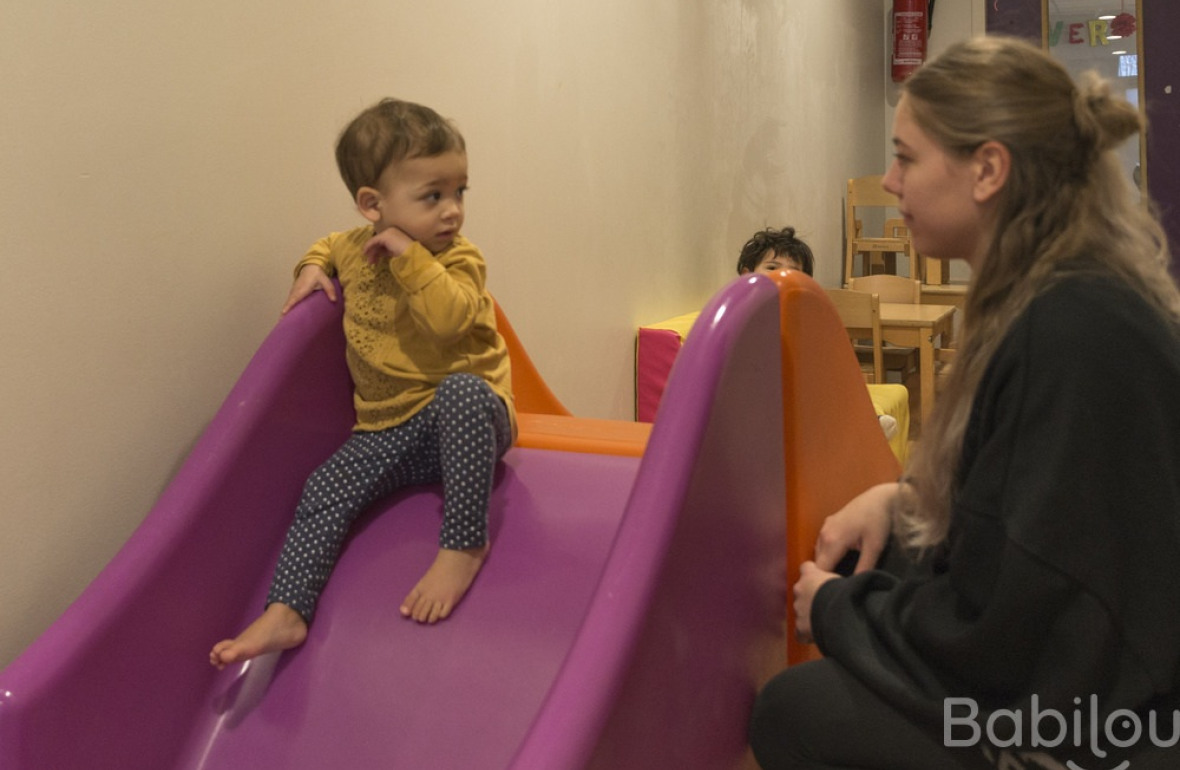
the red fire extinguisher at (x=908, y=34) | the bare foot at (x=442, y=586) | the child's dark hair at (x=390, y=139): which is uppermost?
the red fire extinguisher at (x=908, y=34)

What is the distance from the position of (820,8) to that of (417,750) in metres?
4.43

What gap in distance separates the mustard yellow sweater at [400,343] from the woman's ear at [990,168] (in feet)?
2.39

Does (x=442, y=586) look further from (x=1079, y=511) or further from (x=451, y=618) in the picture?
(x=1079, y=511)

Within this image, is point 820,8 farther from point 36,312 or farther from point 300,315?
point 36,312

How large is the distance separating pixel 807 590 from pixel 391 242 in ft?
2.45

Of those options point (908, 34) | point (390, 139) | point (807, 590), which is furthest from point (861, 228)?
point (807, 590)

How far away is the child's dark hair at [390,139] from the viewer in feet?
5.36

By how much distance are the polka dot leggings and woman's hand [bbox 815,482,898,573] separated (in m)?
0.46

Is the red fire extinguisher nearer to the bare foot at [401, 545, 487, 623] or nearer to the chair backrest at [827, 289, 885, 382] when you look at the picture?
the chair backrest at [827, 289, 885, 382]

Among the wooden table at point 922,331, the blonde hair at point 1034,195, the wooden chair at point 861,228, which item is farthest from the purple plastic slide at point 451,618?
the wooden chair at point 861,228

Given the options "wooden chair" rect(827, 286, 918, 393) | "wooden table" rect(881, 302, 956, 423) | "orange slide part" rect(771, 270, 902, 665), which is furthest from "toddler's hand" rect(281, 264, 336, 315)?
"wooden table" rect(881, 302, 956, 423)

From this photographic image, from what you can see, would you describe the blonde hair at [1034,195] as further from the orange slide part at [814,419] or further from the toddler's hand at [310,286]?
the toddler's hand at [310,286]

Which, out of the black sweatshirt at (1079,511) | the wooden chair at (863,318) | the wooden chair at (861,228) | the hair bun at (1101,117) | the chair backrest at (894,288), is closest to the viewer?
the black sweatshirt at (1079,511)

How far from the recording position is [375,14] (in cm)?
209
